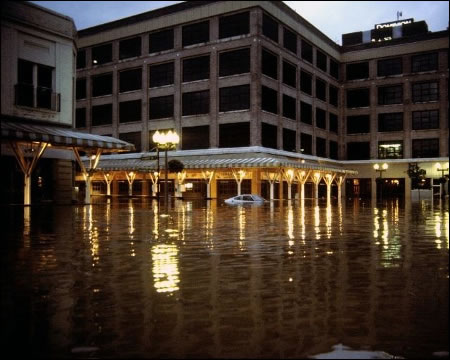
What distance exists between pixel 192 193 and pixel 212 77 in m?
13.1

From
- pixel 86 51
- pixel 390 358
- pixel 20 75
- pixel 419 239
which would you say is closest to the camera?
pixel 390 358

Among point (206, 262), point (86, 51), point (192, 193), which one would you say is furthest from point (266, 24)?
point (206, 262)

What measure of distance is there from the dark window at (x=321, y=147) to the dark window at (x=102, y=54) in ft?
97.5

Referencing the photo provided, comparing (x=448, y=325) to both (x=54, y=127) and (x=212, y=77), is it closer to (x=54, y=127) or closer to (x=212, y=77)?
(x=54, y=127)

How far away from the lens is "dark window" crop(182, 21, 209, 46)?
55.5 m

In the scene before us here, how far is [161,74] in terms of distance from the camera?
59250 mm

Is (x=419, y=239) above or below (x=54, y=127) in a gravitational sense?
below

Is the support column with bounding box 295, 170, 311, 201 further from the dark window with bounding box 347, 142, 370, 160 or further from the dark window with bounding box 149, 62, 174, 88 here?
Result: the dark window with bounding box 347, 142, 370, 160

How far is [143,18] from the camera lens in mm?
60406

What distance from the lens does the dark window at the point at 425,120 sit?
225ft

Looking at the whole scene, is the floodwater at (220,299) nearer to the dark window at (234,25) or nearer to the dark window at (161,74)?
the dark window at (234,25)

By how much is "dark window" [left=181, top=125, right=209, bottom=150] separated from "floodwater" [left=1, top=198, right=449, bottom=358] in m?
44.1

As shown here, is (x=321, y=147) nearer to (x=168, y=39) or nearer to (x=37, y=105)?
A: (x=168, y=39)

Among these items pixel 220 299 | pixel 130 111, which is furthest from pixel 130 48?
pixel 220 299
